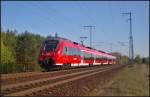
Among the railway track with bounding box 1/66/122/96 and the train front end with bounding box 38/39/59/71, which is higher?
the train front end with bounding box 38/39/59/71

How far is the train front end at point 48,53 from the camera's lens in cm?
3725

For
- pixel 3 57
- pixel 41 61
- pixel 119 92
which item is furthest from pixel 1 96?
pixel 3 57

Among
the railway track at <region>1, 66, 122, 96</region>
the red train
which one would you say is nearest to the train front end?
the red train

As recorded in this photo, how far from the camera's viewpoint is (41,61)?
37844 millimetres

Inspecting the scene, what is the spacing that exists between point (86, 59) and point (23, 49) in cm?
4646

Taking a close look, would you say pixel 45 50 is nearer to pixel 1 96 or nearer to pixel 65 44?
pixel 65 44

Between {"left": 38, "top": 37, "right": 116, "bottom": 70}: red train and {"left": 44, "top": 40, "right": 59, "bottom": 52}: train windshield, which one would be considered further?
{"left": 44, "top": 40, "right": 59, "bottom": 52}: train windshield

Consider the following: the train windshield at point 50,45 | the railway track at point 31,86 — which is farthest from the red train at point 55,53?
the railway track at point 31,86

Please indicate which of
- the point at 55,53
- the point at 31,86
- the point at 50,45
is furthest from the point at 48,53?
the point at 31,86

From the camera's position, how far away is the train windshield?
1489 inches

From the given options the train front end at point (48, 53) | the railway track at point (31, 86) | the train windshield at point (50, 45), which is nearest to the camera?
the railway track at point (31, 86)

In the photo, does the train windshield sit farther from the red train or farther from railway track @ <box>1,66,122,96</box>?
railway track @ <box>1,66,122,96</box>

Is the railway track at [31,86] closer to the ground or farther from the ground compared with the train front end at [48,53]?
closer to the ground

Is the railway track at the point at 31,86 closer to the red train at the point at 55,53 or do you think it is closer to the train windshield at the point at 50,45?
the red train at the point at 55,53
